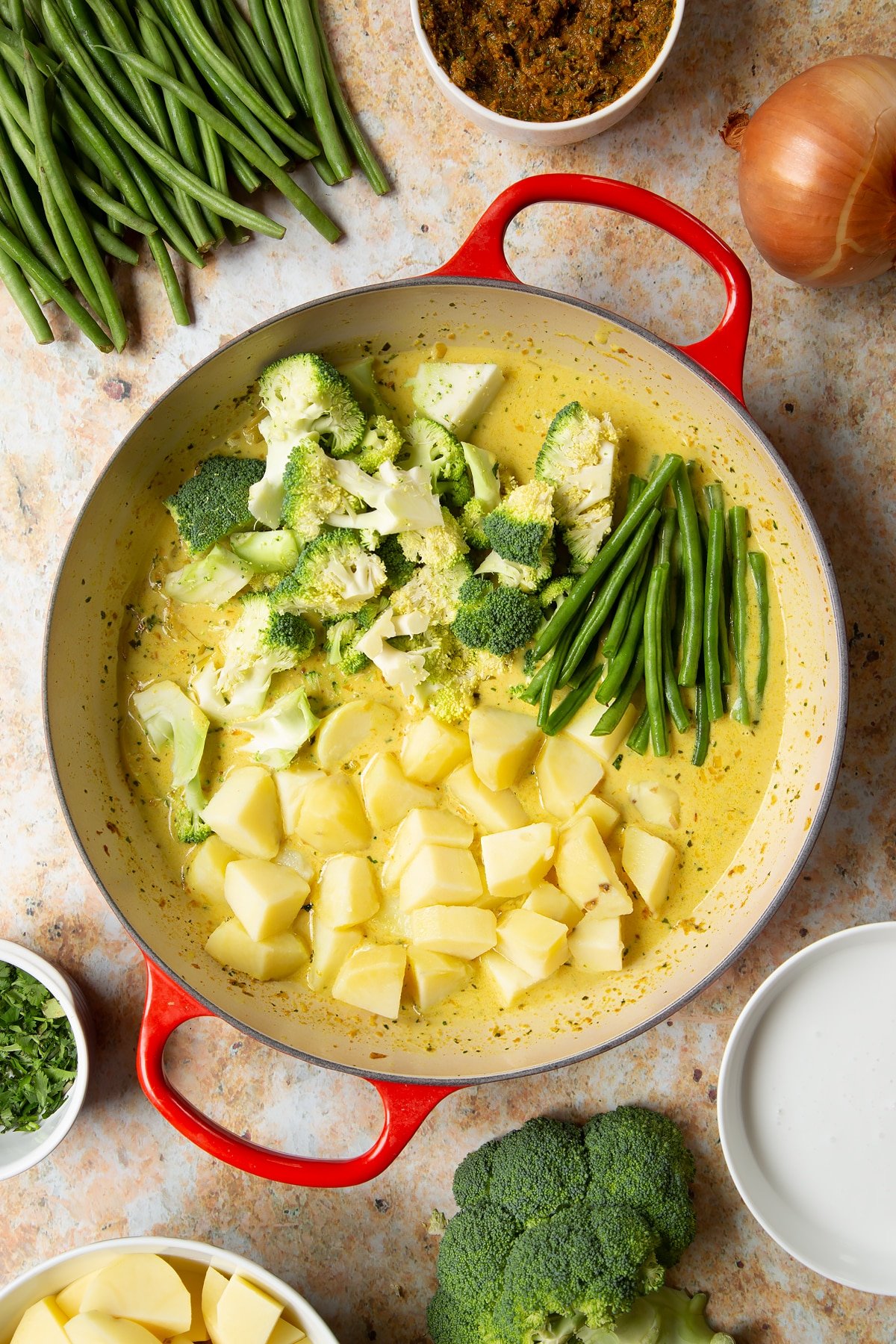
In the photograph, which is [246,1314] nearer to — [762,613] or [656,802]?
[656,802]

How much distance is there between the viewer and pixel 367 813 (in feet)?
8.46

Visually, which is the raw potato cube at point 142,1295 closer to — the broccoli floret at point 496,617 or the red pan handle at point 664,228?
the broccoli floret at point 496,617

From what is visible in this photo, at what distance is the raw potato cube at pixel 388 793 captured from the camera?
2531 mm

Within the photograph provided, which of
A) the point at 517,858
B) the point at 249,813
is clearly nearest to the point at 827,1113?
the point at 517,858

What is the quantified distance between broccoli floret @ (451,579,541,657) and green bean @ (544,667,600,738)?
Result: 0.58 feet

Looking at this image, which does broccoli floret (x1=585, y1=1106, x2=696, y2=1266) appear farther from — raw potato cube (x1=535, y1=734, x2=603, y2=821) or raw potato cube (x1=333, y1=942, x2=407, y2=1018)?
raw potato cube (x1=535, y1=734, x2=603, y2=821)

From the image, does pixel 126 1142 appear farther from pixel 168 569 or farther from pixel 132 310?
pixel 132 310

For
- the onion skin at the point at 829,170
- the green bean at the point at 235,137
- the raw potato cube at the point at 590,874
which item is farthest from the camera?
the raw potato cube at the point at 590,874

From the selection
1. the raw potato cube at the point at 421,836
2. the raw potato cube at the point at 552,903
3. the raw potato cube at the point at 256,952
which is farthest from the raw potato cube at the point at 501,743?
the raw potato cube at the point at 256,952

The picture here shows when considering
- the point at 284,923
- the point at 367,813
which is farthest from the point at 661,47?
the point at 284,923

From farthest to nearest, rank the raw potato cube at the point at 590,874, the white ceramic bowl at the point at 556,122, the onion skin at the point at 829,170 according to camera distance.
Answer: the raw potato cube at the point at 590,874 → the white ceramic bowl at the point at 556,122 → the onion skin at the point at 829,170

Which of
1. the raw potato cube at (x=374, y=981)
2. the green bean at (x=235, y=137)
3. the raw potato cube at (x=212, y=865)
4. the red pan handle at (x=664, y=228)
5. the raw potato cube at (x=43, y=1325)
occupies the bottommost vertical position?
the raw potato cube at (x=43, y=1325)

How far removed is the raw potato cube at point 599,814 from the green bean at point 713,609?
0.34 m

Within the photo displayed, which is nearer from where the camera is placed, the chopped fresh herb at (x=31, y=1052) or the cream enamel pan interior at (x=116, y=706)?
the cream enamel pan interior at (x=116, y=706)
